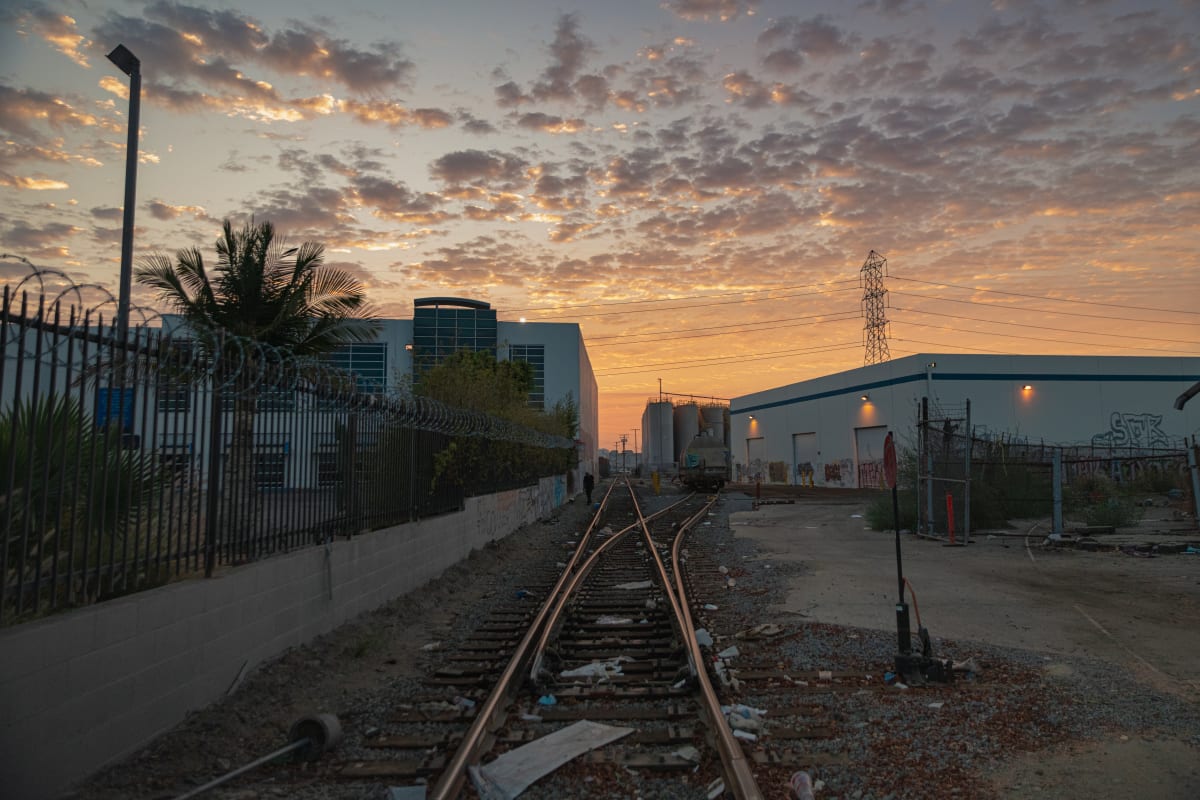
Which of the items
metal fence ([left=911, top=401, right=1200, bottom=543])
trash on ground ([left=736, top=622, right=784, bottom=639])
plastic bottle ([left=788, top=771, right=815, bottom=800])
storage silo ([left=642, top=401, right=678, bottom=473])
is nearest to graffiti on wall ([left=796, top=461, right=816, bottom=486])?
metal fence ([left=911, top=401, right=1200, bottom=543])

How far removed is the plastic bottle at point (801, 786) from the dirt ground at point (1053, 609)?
4.00ft

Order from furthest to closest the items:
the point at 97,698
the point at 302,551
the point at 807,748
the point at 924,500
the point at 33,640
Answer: the point at 924,500 → the point at 302,551 → the point at 807,748 → the point at 97,698 → the point at 33,640

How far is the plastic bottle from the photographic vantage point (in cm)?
472

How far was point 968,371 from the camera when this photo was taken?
50656mm

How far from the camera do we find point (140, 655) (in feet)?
18.3

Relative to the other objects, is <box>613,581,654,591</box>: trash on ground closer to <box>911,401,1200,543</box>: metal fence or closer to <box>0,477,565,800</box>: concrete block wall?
<box>0,477,565,800</box>: concrete block wall

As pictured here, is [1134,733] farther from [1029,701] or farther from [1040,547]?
[1040,547]

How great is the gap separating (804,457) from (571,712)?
59901mm

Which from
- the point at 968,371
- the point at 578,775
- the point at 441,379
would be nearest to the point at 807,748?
the point at 578,775

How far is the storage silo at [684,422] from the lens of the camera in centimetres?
12000

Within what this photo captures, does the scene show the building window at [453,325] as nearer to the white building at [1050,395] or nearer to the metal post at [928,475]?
the white building at [1050,395]

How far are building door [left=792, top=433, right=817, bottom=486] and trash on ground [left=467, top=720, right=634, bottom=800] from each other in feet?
185

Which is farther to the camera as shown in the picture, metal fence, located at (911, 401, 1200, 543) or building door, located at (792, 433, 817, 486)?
building door, located at (792, 433, 817, 486)

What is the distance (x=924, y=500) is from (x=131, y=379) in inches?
774
